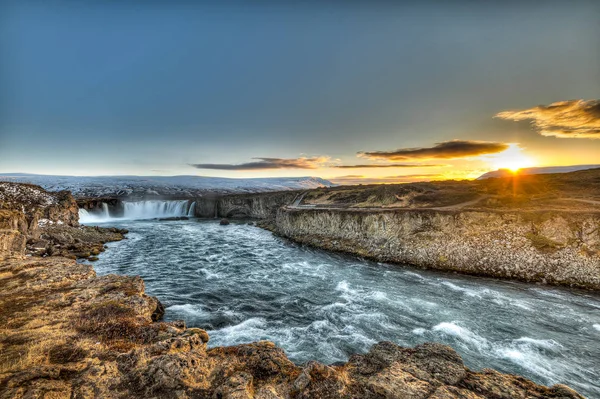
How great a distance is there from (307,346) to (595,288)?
22.1 m

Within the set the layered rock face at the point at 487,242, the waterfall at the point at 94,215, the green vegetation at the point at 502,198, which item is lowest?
the waterfall at the point at 94,215

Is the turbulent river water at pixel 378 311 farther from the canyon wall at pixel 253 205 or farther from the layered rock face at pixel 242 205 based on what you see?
the layered rock face at pixel 242 205

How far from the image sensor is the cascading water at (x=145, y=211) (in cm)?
6696

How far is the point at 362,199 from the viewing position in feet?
162

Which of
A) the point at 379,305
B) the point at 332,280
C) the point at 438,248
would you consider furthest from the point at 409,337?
the point at 438,248

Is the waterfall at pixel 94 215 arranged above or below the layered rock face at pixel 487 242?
below

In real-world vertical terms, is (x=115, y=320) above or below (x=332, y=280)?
above

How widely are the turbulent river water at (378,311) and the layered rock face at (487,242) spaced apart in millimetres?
1855

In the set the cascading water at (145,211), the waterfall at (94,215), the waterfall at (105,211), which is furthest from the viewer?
the waterfall at (105,211)

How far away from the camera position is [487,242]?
79.4ft

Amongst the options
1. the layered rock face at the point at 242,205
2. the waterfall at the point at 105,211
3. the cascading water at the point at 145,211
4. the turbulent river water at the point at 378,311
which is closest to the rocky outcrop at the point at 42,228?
the turbulent river water at the point at 378,311

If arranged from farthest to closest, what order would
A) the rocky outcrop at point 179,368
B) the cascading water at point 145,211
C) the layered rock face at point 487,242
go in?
the cascading water at point 145,211
the layered rock face at point 487,242
the rocky outcrop at point 179,368

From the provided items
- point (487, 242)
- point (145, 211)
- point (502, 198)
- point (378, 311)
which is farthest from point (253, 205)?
point (378, 311)

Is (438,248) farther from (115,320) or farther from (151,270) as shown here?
(151,270)
